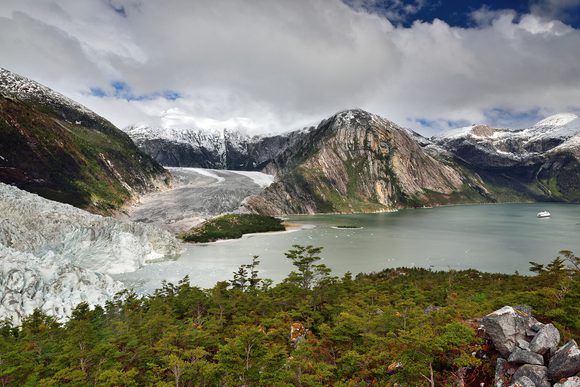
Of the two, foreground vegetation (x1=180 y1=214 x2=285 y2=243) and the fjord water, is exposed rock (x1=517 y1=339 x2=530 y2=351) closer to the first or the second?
the fjord water

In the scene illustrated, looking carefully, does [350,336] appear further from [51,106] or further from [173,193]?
[51,106]

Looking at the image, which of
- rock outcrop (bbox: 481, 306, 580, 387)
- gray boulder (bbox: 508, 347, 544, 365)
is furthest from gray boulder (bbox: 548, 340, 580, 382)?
gray boulder (bbox: 508, 347, 544, 365)

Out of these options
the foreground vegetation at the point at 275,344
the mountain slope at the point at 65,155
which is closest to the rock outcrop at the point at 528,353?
the foreground vegetation at the point at 275,344

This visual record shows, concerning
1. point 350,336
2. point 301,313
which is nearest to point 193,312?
point 301,313

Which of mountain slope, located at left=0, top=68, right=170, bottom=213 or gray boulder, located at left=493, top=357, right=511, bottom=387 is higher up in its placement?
mountain slope, located at left=0, top=68, right=170, bottom=213

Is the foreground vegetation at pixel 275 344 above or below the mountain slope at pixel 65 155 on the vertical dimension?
below

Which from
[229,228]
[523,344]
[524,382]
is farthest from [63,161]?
[524,382]

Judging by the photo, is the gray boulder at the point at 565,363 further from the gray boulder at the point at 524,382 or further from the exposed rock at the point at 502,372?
the exposed rock at the point at 502,372
